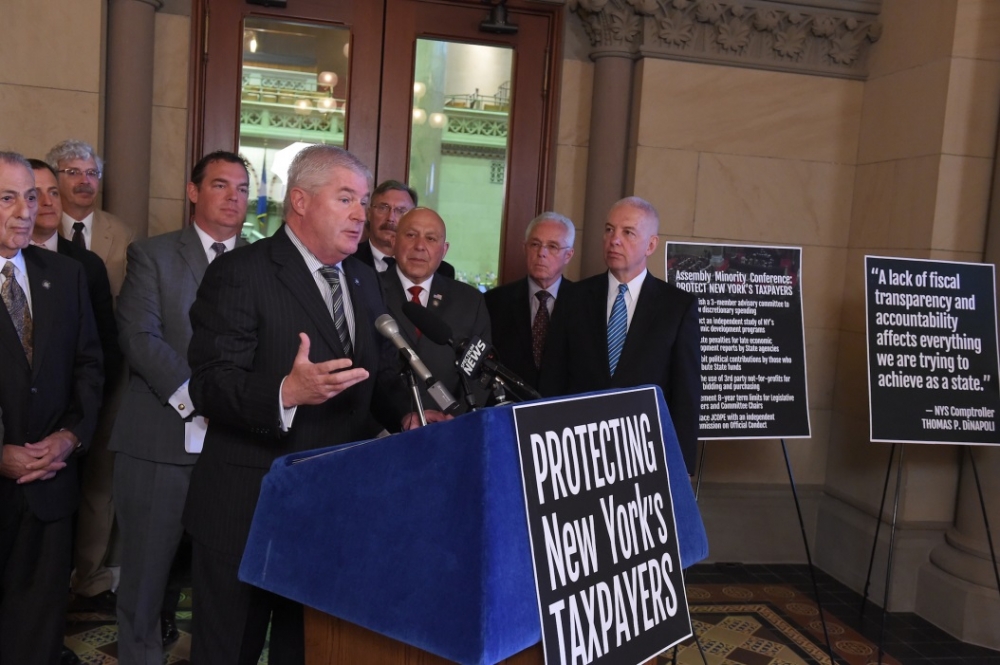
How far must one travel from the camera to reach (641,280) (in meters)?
3.39

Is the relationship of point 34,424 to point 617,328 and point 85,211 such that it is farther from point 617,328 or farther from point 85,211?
point 617,328

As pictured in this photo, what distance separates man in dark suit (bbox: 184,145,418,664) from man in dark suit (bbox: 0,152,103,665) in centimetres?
75

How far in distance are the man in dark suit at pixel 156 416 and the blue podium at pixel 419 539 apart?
1.31 metres

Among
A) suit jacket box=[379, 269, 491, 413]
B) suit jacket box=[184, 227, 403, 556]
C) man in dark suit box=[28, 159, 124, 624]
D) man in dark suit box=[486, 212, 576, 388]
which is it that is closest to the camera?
suit jacket box=[184, 227, 403, 556]

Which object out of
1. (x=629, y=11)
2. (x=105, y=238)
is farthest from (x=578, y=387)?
(x=629, y=11)

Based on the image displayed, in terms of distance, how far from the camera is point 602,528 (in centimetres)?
174

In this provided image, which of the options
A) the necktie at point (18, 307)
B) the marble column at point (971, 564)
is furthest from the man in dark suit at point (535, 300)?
the marble column at point (971, 564)

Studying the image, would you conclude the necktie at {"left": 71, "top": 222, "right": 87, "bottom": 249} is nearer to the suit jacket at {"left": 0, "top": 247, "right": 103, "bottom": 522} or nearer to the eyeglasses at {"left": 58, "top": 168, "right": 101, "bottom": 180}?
the eyeglasses at {"left": 58, "top": 168, "right": 101, "bottom": 180}

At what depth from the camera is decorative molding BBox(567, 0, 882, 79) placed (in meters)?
4.84

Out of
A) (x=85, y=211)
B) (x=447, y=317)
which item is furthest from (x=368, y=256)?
(x=85, y=211)

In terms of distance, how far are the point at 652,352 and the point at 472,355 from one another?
1.56 metres

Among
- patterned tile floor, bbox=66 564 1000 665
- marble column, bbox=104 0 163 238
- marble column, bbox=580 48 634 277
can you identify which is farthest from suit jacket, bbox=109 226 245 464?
marble column, bbox=580 48 634 277

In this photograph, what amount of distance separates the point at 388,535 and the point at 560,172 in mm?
3730

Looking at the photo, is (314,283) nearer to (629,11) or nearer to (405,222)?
(405,222)
